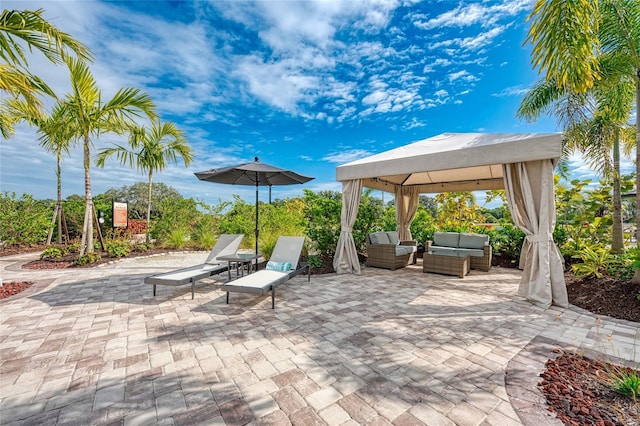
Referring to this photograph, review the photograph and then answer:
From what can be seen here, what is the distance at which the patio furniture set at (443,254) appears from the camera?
266 inches

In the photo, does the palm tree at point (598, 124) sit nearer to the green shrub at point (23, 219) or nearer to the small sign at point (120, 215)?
the small sign at point (120, 215)

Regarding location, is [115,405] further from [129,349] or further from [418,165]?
[418,165]

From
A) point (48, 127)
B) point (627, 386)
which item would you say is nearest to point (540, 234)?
point (627, 386)

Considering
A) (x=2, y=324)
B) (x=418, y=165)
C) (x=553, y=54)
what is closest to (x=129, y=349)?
(x=2, y=324)

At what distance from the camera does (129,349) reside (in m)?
2.89

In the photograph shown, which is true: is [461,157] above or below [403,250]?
above

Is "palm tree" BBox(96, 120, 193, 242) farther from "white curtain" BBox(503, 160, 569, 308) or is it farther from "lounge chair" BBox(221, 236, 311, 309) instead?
"white curtain" BBox(503, 160, 569, 308)

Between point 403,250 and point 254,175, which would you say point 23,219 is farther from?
point 403,250

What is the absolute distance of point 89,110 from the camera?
7.08 metres

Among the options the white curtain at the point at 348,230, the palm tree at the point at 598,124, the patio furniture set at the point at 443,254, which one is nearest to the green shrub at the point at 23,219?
the white curtain at the point at 348,230

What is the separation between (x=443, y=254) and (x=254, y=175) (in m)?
5.72

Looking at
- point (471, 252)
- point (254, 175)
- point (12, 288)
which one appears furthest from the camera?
point (471, 252)

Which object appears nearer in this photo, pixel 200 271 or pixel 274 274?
pixel 274 274

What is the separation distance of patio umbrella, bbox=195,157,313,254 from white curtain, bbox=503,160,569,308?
4.48m
